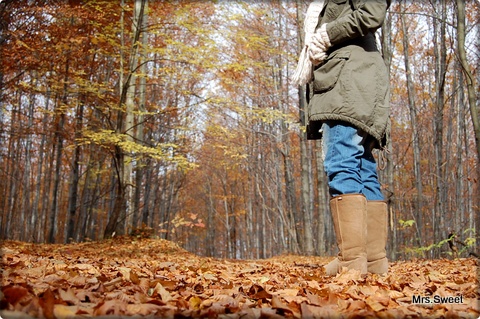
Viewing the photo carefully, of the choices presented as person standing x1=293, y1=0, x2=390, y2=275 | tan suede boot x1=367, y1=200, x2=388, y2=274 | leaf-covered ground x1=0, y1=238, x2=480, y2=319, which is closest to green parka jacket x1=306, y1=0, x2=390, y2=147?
person standing x1=293, y1=0, x2=390, y2=275

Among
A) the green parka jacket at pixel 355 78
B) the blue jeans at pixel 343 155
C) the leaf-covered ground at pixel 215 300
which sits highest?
the green parka jacket at pixel 355 78

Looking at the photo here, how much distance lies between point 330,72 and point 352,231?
0.99 meters

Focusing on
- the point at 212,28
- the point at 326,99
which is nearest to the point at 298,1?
the point at 212,28

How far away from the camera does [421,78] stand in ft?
50.4

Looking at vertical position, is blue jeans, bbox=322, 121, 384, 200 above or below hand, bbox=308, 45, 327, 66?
below

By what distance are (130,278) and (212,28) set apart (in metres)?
7.85

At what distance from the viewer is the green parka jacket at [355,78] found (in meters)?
2.22

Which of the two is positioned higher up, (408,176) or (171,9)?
(171,9)

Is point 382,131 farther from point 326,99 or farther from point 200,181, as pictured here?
point 200,181

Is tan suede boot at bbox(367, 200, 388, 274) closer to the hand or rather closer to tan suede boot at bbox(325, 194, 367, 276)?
tan suede boot at bbox(325, 194, 367, 276)

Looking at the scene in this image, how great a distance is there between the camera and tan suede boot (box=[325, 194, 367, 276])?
211 cm

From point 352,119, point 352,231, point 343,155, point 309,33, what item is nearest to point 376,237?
point 352,231

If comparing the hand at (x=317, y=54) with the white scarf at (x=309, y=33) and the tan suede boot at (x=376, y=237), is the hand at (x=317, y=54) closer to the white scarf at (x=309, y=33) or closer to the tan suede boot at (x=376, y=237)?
the white scarf at (x=309, y=33)

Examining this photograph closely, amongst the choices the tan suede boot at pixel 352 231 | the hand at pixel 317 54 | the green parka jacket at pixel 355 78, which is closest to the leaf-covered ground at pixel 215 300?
the tan suede boot at pixel 352 231
